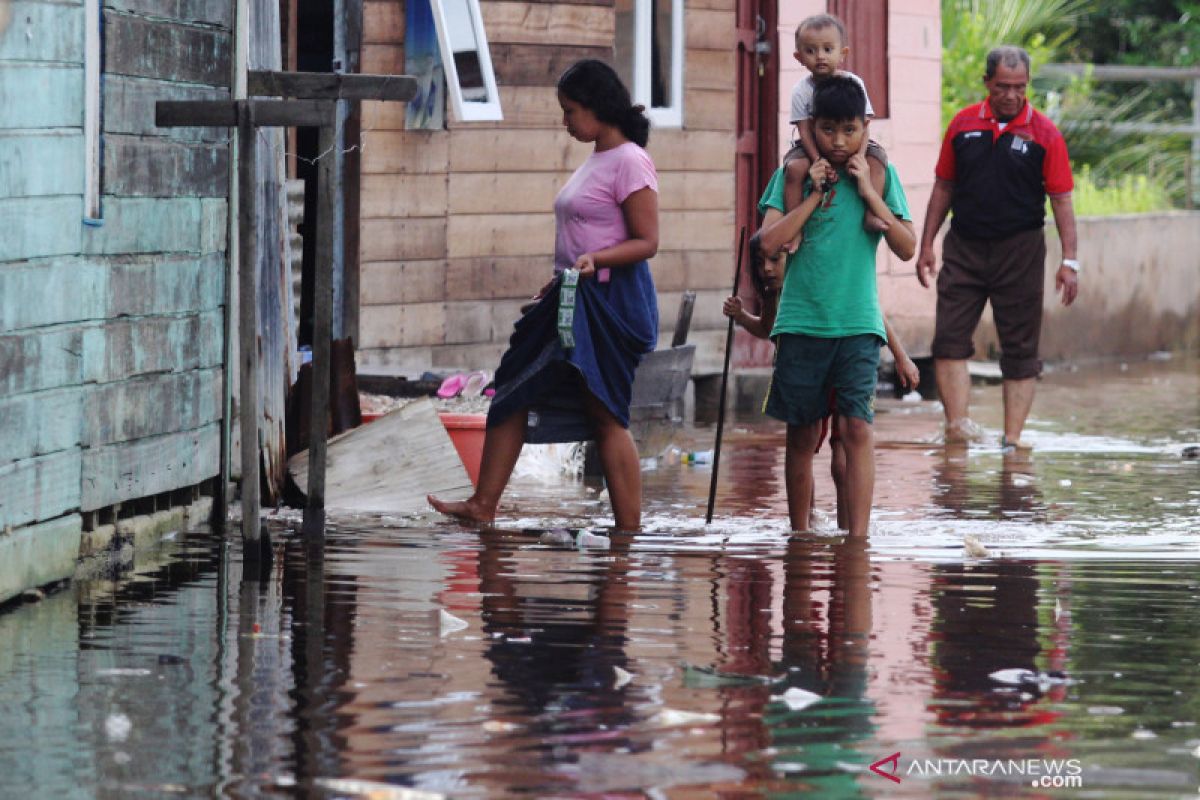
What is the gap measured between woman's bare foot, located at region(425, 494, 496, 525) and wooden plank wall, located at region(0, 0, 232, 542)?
2.97 feet

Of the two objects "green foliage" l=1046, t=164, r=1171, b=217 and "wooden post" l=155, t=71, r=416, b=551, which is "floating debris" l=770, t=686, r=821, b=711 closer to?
"wooden post" l=155, t=71, r=416, b=551

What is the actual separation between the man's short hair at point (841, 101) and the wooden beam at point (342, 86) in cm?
143

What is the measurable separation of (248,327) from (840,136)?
2.18m

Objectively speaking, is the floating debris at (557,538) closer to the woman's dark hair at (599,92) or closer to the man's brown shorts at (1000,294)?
the woman's dark hair at (599,92)

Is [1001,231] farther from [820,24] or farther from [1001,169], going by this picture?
[820,24]

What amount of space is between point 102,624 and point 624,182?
9.33ft

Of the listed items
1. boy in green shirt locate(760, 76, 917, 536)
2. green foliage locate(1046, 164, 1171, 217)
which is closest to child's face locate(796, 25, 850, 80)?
boy in green shirt locate(760, 76, 917, 536)

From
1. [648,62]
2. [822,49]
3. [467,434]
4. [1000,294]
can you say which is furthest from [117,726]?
[648,62]

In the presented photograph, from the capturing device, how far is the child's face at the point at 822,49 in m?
→ 8.45

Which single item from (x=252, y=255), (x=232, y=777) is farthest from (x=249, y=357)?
(x=232, y=777)

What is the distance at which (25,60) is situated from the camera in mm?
7059

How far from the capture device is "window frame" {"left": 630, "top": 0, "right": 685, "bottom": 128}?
1433 centimetres

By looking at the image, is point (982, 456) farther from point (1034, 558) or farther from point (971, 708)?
point (971, 708)

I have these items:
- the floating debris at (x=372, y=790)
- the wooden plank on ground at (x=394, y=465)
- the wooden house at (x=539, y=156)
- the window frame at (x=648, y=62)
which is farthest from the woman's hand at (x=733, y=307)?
the window frame at (x=648, y=62)
